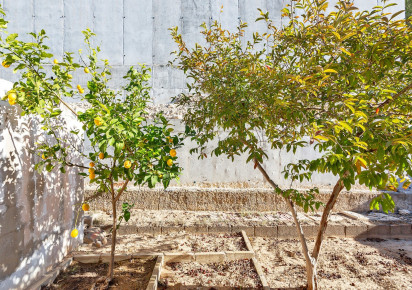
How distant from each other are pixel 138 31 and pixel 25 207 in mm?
5981

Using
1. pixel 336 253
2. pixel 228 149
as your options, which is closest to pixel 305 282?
pixel 336 253

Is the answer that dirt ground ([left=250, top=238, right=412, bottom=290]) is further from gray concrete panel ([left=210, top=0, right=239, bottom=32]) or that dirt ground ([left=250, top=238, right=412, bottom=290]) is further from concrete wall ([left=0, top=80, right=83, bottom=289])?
gray concrete panel ([left=210, top=0, right=239, bottom=32])

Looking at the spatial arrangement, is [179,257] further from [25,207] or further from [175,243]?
[25,207]

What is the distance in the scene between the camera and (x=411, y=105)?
2.41 meters

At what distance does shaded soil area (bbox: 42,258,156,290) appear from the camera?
9.39 feet

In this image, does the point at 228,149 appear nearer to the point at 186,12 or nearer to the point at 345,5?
the point at 345,5

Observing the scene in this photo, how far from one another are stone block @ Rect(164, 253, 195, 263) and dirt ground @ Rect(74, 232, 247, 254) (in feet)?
1.17

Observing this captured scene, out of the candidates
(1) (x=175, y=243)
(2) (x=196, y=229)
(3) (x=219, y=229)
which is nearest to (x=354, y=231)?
(3) (x=219, y=229)

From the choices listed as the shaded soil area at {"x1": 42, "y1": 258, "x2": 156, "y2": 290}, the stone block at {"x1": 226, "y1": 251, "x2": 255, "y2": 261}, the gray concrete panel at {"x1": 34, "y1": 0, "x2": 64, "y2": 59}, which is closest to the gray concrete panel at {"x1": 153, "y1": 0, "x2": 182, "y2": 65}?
the gray concrete panel at {"x1": 34, "y1": 0, "x2": 64, "y2": 59}

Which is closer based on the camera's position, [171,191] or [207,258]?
[207,258]

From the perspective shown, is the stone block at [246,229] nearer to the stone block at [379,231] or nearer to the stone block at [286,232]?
the stone block at [286,232]

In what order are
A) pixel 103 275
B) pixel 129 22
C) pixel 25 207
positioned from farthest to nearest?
1. pixel 129 22
2. pixel 103 275
3. pixel 25 207

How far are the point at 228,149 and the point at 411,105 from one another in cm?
192

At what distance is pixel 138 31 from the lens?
7266mm
